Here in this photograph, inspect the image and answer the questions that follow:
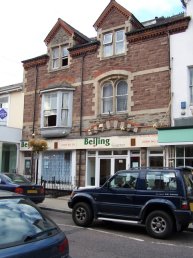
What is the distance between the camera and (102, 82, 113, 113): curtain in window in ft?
65.2

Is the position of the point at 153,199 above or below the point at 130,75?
below

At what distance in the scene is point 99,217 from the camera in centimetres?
1055

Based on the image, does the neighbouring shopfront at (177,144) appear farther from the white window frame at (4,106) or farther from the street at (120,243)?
the white window frame at (4,106)

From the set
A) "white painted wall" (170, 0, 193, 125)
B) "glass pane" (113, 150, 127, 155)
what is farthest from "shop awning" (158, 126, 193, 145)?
"glass pane" (113, 150, 127, 155)

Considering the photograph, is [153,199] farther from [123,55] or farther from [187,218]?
[123,55]

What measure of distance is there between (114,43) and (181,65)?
4505 millimetres

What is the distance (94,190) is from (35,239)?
682 centimetres

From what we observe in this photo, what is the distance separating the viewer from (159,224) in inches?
373

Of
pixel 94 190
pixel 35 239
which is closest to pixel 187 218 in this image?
pixel 94 190

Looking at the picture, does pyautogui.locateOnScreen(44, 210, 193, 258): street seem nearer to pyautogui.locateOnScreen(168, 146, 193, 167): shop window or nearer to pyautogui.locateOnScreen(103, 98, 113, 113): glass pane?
pyautogui.locateOnScreen(168, 146, 193, 167): shop window

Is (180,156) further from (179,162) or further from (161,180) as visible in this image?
(161,180)

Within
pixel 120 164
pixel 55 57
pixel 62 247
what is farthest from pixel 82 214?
pixel 55 57

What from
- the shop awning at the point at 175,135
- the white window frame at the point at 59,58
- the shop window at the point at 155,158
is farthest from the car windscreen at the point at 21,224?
the white window frame at the point at 59,58

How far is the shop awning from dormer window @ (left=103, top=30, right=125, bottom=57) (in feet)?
18.7
